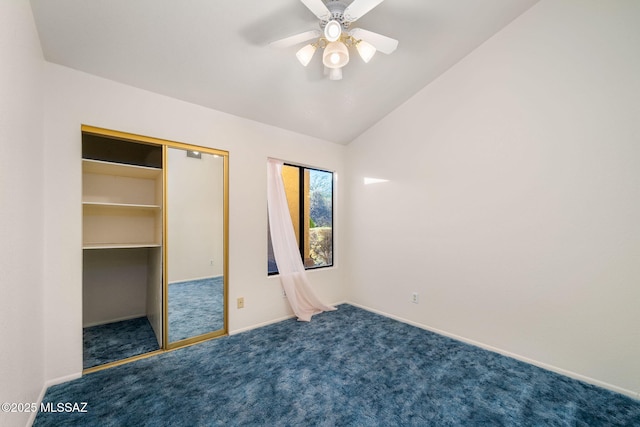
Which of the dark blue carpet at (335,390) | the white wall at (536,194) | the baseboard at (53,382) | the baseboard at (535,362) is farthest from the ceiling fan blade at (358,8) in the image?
the baseboard at (53,382)

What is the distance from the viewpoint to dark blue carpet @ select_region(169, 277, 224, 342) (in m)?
2.58

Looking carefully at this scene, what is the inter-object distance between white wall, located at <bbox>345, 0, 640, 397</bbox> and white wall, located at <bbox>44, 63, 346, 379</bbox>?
1.56 m

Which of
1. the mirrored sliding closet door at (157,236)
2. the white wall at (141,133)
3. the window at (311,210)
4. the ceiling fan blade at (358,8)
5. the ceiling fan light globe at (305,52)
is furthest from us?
the window at (311,210)

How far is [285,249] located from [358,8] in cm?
252

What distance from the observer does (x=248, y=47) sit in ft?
7.18

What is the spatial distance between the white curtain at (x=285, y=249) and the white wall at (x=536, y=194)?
1.19m

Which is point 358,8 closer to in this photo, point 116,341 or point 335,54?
point 335,54

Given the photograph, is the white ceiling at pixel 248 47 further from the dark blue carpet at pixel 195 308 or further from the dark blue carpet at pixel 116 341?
the dark blue carpet at pixel 116 341

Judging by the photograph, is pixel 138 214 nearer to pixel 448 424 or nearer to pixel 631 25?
pixel 448 424

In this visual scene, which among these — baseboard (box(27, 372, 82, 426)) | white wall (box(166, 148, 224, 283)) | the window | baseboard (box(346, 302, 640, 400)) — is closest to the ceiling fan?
white wall (box(166, 148, 224, 283))

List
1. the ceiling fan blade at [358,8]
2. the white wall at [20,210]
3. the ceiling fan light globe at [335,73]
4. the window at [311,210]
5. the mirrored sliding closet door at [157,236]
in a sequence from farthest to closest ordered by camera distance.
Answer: the window at [311,210] < the mirrored sliding closet door at [157,236] < the ceiling fan light globe at [335,73] < the ceiling fan blade at [358,8] < the white wall at [20,210]

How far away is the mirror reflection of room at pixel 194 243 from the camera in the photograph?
2570 millimetres

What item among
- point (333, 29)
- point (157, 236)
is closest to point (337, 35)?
point (333, 29)

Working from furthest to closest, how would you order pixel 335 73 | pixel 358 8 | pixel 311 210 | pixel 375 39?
1. pixel 311 210
2. pixel 335 73
3. pixel 375 39
4. pixel 358 8
